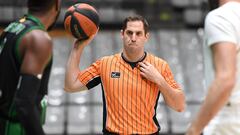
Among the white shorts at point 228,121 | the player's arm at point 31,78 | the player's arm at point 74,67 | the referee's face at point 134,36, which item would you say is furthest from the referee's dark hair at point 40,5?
the referee's face at point 134,36

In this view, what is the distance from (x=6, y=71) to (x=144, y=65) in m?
1.82

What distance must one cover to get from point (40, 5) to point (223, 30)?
1.22 meters

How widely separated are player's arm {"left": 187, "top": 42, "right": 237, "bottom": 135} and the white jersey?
2.4 inches

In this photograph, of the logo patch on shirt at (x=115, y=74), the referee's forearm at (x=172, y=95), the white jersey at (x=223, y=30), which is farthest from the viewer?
the logo patch on shirt at (x=115, y=74)

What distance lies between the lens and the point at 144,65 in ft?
16.5

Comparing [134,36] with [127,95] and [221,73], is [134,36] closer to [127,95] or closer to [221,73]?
[127,95]

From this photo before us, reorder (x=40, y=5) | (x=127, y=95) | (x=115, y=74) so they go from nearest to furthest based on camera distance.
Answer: (x=40, y=5)
(x=127, y=95)
(x=115, y=74)

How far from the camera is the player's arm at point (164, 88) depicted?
4.86 metres

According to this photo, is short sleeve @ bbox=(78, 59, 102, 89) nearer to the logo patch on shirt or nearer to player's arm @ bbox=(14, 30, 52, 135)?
the logo patch on shirt

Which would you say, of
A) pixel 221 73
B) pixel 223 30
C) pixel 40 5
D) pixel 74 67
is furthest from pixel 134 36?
pixel 221 73

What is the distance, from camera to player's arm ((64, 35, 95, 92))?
197 inches

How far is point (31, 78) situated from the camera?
3.28m

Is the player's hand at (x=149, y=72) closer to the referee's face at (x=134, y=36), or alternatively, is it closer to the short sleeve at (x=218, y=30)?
the referee's face at (x=134, y=36)

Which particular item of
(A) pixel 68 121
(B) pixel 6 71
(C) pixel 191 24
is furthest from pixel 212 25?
(C) pixel 191 24
